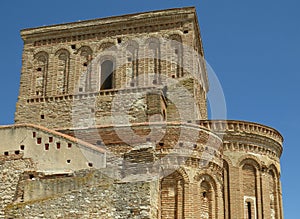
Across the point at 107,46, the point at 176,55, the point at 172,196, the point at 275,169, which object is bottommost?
the point at 172,196

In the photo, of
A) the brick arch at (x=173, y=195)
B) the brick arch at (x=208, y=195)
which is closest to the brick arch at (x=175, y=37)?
the brick arch at (x=208, y=195)

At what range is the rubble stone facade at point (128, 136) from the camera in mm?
14359

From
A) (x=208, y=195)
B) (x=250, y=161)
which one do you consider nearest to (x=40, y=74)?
(x=250, y=161)

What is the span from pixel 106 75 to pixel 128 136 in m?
8.28

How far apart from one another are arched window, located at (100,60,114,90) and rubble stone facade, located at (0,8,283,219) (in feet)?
0.17

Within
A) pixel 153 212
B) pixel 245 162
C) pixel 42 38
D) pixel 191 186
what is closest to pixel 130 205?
pixel 153 212

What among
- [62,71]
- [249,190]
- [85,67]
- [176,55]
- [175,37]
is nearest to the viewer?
[249,190]

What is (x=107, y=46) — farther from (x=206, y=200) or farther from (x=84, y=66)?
(x=206, y=200)

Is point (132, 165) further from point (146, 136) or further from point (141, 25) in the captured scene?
point (141, 25)

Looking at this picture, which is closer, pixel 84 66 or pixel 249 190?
pixel 249 190

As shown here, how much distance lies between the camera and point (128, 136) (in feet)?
62.4

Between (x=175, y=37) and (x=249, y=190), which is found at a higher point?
(x=175, y=37)

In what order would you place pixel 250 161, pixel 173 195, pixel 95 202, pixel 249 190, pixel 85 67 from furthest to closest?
pixel 85 67
pixel 250 161
pixel 249 190
pixel 173 195
pixel 95 202

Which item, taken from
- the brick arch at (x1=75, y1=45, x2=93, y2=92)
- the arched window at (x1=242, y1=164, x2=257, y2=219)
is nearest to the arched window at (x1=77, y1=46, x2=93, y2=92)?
the brick arch at (x1=75, y1=45, x2=93, y2=92)
